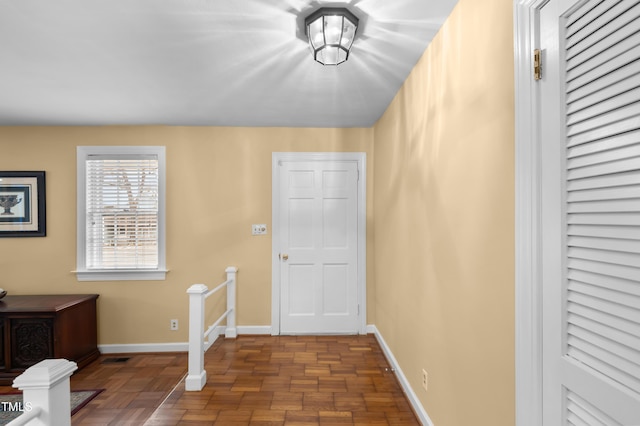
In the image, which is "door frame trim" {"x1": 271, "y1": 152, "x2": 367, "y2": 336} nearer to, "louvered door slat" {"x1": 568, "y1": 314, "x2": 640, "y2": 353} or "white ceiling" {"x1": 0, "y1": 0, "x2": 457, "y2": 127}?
"white ceiling" {"x1": 0, "y1": 0, "x2": 457, "y2": 127}

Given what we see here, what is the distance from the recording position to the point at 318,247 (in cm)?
400

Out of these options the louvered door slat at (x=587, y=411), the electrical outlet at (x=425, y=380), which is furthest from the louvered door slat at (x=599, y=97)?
the electrical outlet at (x=425, y=380)

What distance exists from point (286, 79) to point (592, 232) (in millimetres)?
2200

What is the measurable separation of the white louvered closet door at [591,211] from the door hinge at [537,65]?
0.07 ft

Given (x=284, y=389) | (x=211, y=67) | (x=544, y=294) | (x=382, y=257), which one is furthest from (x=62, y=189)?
(x=544, y=294)

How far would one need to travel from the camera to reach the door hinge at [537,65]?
3.66ft

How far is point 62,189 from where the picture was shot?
12.6ft

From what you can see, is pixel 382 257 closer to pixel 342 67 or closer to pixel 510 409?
pixel 342 67

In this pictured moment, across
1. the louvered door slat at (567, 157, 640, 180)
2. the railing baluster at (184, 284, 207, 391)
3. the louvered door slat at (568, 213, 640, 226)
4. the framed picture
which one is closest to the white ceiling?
the framed picture

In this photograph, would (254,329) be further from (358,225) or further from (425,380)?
(425,380)

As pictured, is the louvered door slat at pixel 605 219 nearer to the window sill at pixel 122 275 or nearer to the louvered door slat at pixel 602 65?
the louvered door slat at pixel 602 65

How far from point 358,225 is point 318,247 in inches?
20.4

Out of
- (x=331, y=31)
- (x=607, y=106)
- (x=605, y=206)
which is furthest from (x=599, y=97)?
(x=331, y=31)

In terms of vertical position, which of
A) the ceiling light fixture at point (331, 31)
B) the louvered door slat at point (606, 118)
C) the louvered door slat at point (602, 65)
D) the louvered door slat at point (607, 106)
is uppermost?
the ceiling light fixture at point (331, 31)
